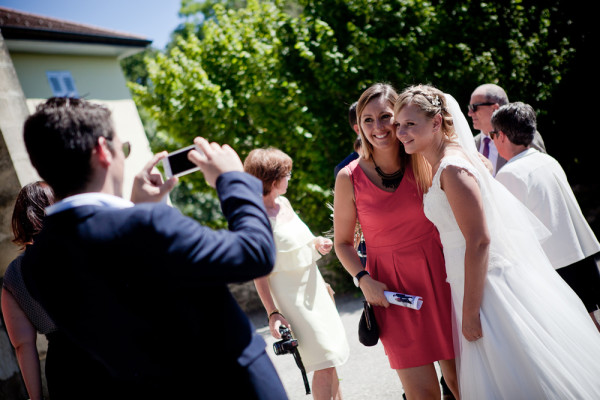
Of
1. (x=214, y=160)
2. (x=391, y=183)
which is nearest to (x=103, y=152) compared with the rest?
(x=214, y=160)

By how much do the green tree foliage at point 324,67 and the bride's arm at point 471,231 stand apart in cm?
569

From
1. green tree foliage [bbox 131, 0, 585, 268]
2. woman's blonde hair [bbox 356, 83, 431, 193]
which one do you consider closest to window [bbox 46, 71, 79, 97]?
green tree foliage [bbox 131, 0, 585, 268]

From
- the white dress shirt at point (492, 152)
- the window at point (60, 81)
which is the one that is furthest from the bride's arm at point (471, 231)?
the window at point (60, 81)

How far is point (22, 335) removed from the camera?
2723 millimetres

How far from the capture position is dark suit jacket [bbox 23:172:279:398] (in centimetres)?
138

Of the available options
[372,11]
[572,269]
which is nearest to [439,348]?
[572,269]

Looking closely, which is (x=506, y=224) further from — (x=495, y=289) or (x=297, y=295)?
(x=297, y=295)

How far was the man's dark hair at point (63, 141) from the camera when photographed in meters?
1.48

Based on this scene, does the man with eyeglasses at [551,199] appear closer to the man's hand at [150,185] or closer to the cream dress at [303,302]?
the cream dress at [303,302]

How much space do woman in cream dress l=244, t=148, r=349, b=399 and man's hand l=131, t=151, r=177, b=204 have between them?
165 cm

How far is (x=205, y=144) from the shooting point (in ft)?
5.46

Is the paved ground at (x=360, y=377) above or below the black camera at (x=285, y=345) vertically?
below

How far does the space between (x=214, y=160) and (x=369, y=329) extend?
1.86m

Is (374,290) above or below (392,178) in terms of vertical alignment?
below
